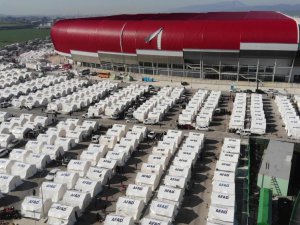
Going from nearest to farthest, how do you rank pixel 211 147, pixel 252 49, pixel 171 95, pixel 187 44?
pixel 211 147
pixel 171 95
pixel 252 49
pixel 187 44

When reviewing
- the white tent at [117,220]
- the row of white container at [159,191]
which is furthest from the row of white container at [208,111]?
the white tent at [117,220]

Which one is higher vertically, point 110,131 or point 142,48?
point 142,48

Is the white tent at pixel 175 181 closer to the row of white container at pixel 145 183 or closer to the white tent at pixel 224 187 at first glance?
the row of white container at pixel 145 183

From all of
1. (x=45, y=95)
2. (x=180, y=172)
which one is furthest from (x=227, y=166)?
(x=45, y=95)

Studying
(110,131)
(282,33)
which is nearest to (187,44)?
(282,33)

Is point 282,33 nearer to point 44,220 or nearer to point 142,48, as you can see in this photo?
point 142,48

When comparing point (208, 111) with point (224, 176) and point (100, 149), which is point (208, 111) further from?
point (224, 176)
